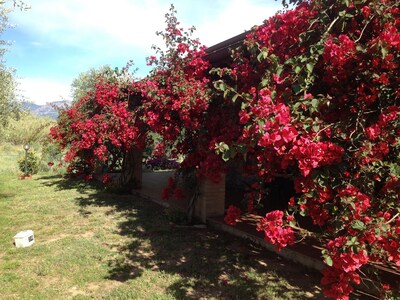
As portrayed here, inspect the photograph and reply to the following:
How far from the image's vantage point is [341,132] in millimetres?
2934

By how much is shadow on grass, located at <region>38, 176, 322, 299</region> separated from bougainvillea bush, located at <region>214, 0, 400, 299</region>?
1483 millimetres

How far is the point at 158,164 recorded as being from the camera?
1700cm

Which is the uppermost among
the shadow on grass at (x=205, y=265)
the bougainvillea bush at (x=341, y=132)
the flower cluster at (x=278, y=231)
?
the bougainvillea bush at (x=341, y=132)

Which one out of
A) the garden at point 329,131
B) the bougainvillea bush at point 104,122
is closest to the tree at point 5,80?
→ the bougainvillea bush at point 104,122

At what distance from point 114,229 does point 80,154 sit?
188 inches

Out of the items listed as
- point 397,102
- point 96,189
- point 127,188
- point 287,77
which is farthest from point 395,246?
point 96,189

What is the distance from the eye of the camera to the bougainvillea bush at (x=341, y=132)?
2.47 m

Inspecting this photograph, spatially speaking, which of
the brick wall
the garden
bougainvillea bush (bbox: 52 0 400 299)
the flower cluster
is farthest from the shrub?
the flower cluster

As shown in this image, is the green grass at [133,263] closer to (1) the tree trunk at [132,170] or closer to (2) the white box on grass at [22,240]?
(2) the white box on grass at [22,240]

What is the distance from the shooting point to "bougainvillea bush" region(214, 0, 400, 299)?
8.11ft

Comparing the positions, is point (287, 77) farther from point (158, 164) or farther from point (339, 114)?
point (158, 164)

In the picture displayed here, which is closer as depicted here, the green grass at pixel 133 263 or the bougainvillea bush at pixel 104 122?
the green grass at pixel 133 263

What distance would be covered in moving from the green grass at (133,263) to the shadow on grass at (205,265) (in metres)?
0.01

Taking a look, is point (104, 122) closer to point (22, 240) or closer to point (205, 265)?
point (22, 240)
